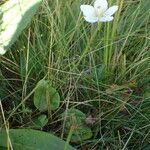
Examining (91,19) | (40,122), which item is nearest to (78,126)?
(40,122)

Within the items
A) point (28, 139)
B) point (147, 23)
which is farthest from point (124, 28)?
point (28, 139)

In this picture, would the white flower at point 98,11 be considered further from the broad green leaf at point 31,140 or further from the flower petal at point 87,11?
the broad green leaf at point 31,140

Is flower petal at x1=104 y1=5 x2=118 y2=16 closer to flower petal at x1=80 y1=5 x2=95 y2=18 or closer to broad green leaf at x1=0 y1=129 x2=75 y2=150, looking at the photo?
flower petal at x1=80 y1=5 x2=95 y2=18

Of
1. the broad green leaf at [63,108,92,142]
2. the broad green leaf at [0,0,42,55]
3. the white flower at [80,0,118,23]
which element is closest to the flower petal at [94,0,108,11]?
the white flower at [80,0,118,23]

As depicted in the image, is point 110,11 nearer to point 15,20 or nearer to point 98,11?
point 98,11

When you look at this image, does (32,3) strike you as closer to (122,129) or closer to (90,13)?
(90,13)
